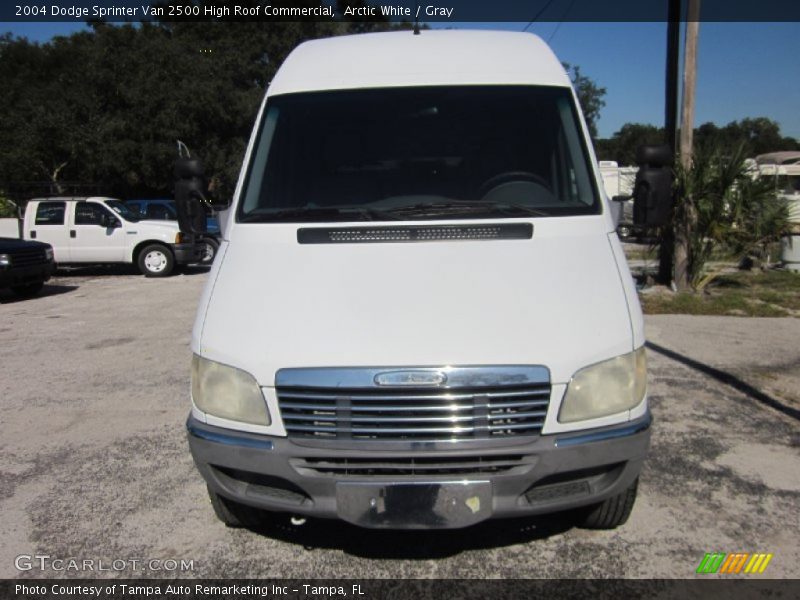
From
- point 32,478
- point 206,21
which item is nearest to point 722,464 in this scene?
point 32,478

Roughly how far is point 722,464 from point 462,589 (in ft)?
7.20

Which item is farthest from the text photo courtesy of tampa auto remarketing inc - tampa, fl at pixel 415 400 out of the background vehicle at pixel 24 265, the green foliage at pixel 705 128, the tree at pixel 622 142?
the tree at pixel 622 142

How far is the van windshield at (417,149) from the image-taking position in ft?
12.8

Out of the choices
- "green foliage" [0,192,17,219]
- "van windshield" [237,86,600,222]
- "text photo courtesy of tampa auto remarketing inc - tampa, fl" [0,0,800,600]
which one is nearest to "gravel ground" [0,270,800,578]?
"text photo courtesy of tampa auto remarketing inc - tampa, fl" [0,0,800,600]

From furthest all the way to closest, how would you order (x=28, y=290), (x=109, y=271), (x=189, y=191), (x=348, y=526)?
(x=109, y=271), (x=28, y=290), (x=189, y=191), (x=348, y=526)

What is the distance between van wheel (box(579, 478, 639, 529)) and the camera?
3.34 m

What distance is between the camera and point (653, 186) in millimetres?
4168

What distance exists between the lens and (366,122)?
412 cm

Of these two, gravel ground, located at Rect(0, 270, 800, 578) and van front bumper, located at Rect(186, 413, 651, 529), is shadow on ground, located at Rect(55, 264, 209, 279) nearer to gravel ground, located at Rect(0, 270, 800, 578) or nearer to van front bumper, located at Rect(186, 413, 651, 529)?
gravel ground, located at Rect(0, 270, 800, 578)

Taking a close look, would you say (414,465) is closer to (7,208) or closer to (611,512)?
(611,512)

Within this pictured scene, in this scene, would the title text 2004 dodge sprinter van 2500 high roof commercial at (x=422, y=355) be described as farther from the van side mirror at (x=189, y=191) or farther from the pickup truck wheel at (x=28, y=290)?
the pickup truck wheel at (x=28, y=290)

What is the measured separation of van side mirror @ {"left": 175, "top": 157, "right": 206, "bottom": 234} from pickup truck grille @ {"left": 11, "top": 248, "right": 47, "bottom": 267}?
9107 millimetres

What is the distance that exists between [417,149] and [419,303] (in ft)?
4.38

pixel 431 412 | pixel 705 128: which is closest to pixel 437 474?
pixel 431 412
